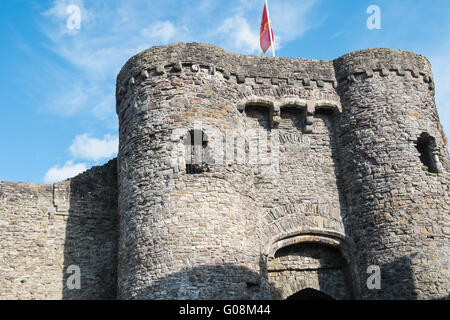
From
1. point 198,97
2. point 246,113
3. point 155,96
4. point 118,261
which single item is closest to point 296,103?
point 246,113

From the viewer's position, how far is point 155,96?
11852mm

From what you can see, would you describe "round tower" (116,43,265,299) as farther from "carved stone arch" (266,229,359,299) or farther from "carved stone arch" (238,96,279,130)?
"carved stone arch" (266,229,359,299)

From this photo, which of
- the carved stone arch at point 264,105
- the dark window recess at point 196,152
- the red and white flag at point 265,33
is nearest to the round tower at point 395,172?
the carved stone arch at point 264,105

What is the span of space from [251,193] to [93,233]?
3805 millimetres

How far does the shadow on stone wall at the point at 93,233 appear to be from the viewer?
11984 millimetres

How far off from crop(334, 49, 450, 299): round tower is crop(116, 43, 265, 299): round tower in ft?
8.48

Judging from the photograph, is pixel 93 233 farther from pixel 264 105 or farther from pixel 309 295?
pixel 309 295

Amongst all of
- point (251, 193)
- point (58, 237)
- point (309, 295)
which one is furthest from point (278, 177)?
point (58, 237)

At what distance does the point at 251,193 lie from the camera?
11727 mm

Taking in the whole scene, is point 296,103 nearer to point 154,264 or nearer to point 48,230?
point 154,264

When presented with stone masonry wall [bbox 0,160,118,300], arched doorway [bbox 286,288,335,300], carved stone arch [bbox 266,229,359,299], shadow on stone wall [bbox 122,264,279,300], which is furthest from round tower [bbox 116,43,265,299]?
arched doorway [bbox 286,288,335,300]

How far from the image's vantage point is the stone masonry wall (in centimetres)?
1149

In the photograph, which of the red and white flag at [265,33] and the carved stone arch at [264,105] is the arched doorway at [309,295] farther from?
the red and white flag at [265,33]

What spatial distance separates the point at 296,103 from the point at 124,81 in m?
4.11
